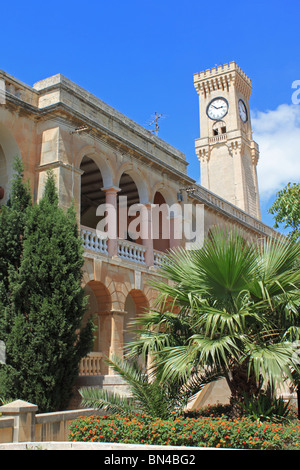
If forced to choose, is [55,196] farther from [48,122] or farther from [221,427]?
[221,427]

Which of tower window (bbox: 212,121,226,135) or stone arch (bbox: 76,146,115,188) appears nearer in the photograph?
stone arch (bbox: 76,146,115,188)

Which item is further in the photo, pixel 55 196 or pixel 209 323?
pixel 55 196

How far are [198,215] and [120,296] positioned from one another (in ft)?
24.6

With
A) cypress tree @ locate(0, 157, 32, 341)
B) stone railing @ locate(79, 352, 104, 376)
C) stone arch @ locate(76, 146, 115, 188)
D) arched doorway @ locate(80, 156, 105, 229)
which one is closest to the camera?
cypress tree @ locate(0, 157, 32, 341)

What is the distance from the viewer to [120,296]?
14.7m

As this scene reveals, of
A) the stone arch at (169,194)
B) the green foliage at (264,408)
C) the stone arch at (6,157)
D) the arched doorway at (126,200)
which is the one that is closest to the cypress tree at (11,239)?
the stone arch at (6,157)

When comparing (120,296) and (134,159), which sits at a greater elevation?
(134,159)

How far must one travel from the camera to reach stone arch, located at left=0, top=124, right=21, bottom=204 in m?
13.6

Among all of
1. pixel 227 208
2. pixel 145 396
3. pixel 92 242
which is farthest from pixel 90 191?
pixel 145 396

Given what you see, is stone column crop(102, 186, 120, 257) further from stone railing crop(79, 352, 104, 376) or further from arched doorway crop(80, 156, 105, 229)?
arched doorway crop(80, 156, 105, 229)

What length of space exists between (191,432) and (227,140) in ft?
136

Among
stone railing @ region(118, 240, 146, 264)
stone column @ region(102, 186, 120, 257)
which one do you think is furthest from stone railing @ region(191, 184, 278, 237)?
stone column @ region(102, 186, 120, 257)

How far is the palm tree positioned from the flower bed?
68cm

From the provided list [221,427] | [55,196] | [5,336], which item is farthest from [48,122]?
[221,427]
